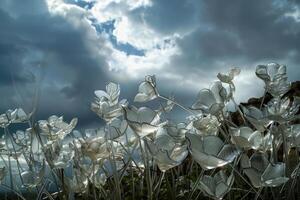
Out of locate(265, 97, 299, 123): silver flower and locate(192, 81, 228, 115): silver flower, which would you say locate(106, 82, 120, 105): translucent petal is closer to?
locate(192, 81, 228, 115): silver flower

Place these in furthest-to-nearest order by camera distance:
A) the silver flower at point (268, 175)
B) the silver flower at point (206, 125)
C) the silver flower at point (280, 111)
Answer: the silver flower at point (206, 125) → the silver flower at point (280, 111) → the silver flower at point (268, 175)

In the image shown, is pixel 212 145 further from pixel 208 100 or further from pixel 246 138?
pixel 208 100

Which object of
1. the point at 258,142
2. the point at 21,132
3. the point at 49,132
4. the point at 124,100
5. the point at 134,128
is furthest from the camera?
the point at 21,132

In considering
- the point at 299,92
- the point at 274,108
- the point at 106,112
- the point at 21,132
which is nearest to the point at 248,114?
the point at 274,108

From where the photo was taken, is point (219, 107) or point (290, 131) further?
point (290, 131)

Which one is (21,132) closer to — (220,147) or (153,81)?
(153,81)

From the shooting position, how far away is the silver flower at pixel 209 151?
1099 mm

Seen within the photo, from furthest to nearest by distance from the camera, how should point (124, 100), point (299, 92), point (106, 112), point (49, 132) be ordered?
point (299, 92)
point (49, 132)
point (124, 100)
point (106, 112)

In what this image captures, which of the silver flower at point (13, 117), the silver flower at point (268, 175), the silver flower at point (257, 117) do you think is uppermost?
the silver flower at point (257, 117)

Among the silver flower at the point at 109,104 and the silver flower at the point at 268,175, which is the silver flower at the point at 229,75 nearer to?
the silver flower at the point at 109,104

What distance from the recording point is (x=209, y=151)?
114 centimetres

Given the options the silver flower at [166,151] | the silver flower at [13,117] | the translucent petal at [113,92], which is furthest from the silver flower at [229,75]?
the silver flower at [13,117]

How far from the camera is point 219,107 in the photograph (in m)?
1.47

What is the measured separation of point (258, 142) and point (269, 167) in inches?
8.4
